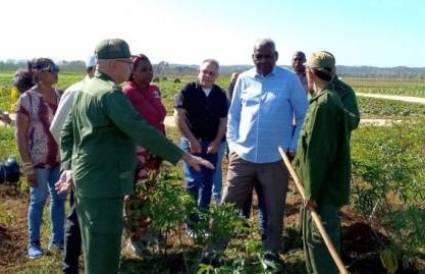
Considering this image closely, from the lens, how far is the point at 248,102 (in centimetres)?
437

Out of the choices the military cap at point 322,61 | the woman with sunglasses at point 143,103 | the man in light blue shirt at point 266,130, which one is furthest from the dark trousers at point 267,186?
the military cap at point 322,61

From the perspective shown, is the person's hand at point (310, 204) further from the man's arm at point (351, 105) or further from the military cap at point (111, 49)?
the military cap at point (111, 49)

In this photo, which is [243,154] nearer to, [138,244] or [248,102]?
[248,102]

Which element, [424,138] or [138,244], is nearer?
[138,244]

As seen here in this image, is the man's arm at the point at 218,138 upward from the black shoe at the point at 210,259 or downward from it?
A: upward

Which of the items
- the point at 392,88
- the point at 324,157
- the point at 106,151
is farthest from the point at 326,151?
the point at 392,88

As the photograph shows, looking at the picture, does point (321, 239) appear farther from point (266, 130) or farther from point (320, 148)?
point (266, 130)

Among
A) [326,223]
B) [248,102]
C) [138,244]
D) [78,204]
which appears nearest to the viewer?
[78,204]

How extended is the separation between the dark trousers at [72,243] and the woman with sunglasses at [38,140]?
76 cm

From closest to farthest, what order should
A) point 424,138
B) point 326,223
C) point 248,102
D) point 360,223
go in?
point 326,223, point 248,102, point 360,223, point 424,138

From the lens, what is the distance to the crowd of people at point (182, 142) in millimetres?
3105

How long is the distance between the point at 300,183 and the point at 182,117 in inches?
78.7

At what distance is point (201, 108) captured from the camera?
5281mm

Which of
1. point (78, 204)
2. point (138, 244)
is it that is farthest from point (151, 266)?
point (78, 204)
